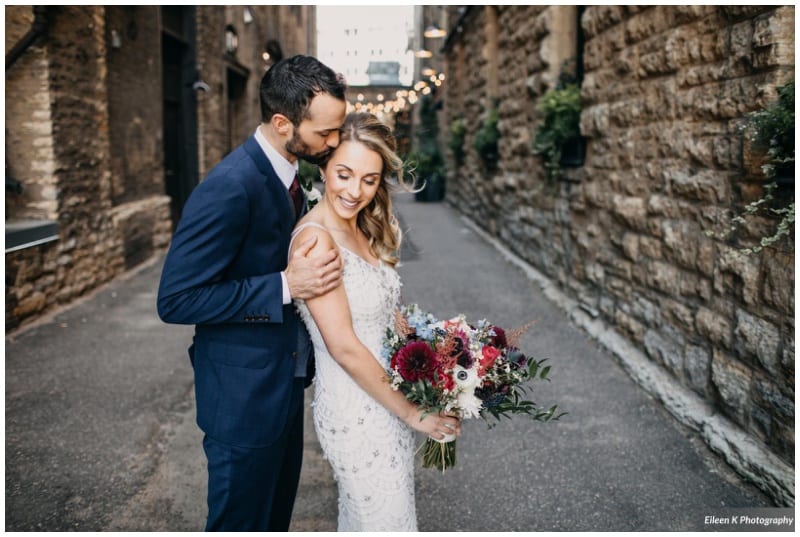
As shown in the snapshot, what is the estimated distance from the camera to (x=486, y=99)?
11289mm

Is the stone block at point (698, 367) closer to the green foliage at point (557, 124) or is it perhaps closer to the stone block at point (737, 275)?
the stone block at point (737, 275)

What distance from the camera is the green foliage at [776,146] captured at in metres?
3.08

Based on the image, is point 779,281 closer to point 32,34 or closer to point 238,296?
point 238,296

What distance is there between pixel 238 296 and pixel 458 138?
1343 cm

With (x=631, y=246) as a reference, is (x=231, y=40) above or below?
above

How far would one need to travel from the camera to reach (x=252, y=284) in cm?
208

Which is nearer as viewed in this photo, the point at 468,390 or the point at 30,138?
the point at 468,390


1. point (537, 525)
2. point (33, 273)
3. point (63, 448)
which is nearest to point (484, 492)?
point (537, 525)

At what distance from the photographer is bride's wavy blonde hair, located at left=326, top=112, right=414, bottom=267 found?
2.21m

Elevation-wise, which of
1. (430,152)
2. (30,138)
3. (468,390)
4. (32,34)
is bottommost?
(468,390)

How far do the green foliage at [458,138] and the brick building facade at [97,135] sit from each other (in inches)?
202

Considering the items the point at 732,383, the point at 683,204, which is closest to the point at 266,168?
the point at 732,383

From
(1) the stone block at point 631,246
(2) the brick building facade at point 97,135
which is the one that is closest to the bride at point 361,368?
(1) the stone block at point 631,246

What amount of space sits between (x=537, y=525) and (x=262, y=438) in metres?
1.61
